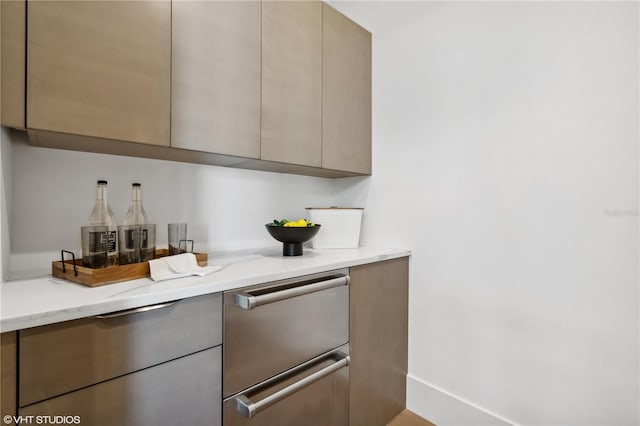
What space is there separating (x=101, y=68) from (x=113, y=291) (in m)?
0.72

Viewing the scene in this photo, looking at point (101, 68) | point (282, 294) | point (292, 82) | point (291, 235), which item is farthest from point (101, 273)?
point (292, 82)

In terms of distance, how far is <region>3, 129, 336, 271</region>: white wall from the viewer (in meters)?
1.14

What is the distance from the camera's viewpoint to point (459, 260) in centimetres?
162

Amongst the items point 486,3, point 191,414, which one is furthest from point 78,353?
point 486,3

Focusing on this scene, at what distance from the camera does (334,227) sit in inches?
72.7

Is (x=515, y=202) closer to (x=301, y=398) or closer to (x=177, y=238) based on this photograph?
(x=301, y=398)

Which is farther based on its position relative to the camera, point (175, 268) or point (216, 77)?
point (216, 77)

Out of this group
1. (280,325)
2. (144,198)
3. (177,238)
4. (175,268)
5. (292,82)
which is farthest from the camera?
(292,82)

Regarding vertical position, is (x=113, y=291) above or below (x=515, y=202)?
below

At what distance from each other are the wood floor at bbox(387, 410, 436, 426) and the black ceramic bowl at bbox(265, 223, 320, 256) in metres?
1.07

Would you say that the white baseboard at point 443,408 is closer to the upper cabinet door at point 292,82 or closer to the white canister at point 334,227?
the white canister at point 334,227

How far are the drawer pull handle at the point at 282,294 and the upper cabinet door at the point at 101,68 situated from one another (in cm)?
66

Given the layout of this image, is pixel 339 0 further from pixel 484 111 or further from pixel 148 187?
pixel 148 187

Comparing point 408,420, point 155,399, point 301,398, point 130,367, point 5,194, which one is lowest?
point 408,420
